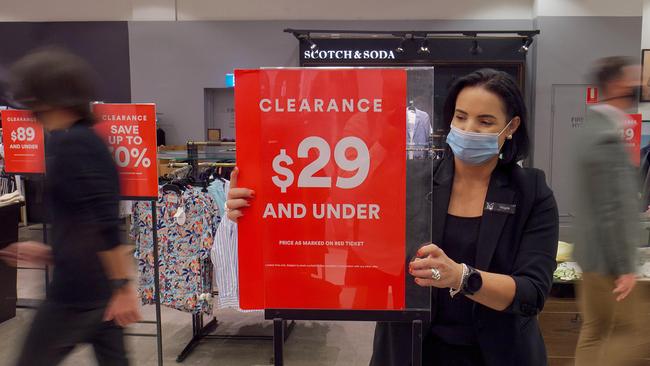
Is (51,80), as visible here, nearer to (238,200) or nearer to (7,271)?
(238,200)

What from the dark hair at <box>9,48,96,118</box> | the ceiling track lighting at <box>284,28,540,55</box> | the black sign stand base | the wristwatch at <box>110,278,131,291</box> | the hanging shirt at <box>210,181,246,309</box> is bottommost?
the hanging shirt at <box>210,181,246,309</box>

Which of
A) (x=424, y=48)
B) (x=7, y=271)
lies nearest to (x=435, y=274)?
(x=7, y=271)

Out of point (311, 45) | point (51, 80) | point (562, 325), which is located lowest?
point (562, 325)

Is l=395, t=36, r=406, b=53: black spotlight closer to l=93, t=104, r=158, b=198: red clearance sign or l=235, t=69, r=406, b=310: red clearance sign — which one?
l=93, t=104, r=158, b=198: red clearance sign

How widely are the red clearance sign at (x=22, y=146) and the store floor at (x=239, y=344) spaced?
88 cm

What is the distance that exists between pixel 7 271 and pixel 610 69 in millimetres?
4529

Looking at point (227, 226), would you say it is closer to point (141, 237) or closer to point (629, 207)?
point (141, 237)

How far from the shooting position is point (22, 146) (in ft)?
12.3

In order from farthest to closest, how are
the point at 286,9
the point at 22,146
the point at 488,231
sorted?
the point at 286,9, the point at 22,146, the point at 488,231

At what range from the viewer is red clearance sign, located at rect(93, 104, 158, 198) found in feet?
9.85

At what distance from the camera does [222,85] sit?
8.40 m

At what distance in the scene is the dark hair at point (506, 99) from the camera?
1233mm

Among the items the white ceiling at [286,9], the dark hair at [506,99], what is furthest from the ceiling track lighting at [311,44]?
the dark hair at [506,99]

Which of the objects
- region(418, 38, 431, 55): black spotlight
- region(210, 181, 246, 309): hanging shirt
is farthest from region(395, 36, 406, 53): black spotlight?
region(210, 181, 246, 309): hanging shirt
